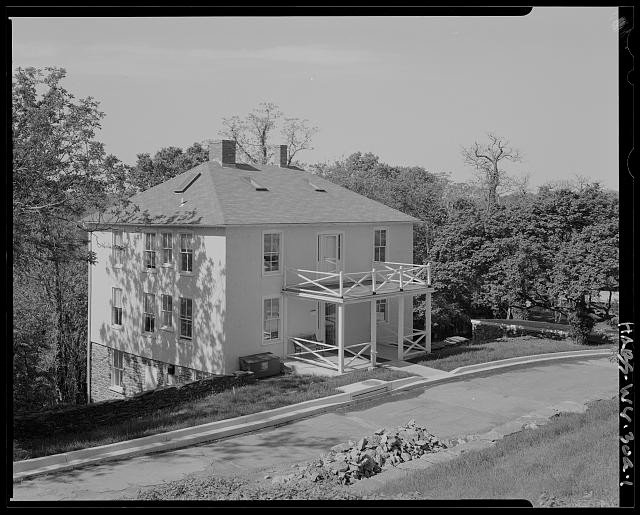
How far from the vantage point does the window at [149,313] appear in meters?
15.3

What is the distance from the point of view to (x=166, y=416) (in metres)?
10.2

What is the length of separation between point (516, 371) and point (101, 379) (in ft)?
36.4

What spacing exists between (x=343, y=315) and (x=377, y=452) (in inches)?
233

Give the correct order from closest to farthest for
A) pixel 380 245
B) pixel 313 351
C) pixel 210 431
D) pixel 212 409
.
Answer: pixel 210 431 → pixel 212 409 → pixel 313 351 → pixel 380 245

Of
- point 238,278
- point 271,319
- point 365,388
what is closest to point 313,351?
point 271,319

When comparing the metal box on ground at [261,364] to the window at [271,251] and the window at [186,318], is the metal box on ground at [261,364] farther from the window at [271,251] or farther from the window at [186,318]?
the window at [271,251]

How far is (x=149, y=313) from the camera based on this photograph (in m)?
15.4

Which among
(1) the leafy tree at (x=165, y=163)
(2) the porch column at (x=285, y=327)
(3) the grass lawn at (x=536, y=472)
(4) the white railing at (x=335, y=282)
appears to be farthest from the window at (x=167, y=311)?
(1) the leafy tree at (x=165, y=163)

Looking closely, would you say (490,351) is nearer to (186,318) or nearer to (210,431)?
(186,318)
